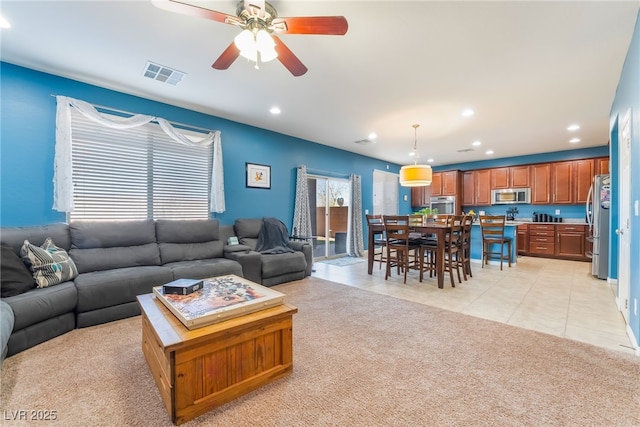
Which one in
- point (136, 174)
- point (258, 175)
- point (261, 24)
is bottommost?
point (136, 174)

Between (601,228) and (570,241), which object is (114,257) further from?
(570,241)

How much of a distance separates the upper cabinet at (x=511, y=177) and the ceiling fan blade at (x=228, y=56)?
24.9ft

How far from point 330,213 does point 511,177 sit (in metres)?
4.83

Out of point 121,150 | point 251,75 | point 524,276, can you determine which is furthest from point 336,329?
point 524,276

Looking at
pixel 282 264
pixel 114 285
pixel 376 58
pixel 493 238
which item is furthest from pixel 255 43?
pixel 493 238

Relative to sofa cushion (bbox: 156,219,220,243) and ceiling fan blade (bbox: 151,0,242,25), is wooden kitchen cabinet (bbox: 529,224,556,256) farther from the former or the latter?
ceiling fan blade (bbox: 151,0,242,25)

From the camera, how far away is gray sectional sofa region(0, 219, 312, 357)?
220cm

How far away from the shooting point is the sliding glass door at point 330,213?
6520 mm

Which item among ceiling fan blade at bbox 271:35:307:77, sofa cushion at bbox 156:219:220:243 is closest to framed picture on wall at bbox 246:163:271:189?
sofa cushion at bbox 156:219:220:243

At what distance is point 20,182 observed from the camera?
288 cm

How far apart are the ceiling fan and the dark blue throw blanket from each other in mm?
2901

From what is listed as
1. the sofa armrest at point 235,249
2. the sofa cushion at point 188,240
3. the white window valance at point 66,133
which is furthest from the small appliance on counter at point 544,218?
the white window valance at point 66,133

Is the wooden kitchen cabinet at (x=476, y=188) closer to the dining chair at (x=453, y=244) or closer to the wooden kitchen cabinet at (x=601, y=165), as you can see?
the wooden kitchen cabinet at (x=601, y=165)

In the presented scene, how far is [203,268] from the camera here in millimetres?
3213
